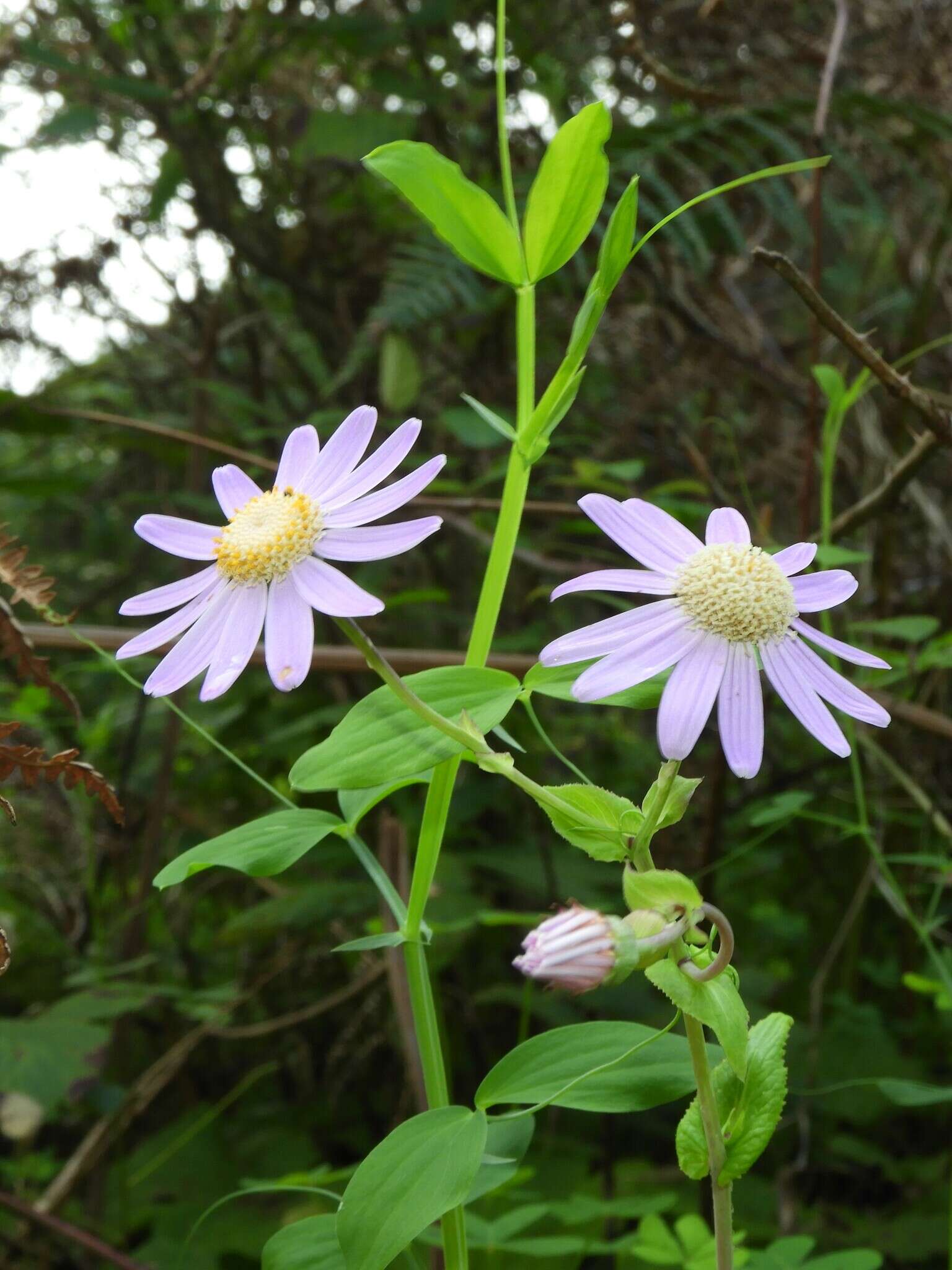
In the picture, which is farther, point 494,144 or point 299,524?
point 494,144

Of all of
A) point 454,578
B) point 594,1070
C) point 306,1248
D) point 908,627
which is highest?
point 454,578

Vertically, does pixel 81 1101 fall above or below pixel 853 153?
below

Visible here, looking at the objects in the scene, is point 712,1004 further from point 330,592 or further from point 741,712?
point 330,592

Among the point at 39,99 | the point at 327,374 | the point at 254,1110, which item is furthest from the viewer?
the point at 39,99

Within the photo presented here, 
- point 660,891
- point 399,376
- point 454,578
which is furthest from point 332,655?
point 454,578

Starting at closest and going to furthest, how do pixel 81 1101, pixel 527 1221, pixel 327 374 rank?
1. pixel 527 1221
2. pixel 81 1101
3. pixel 327 374

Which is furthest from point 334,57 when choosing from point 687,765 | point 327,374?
point 687,765

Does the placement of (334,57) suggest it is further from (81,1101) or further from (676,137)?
(81,1101)
